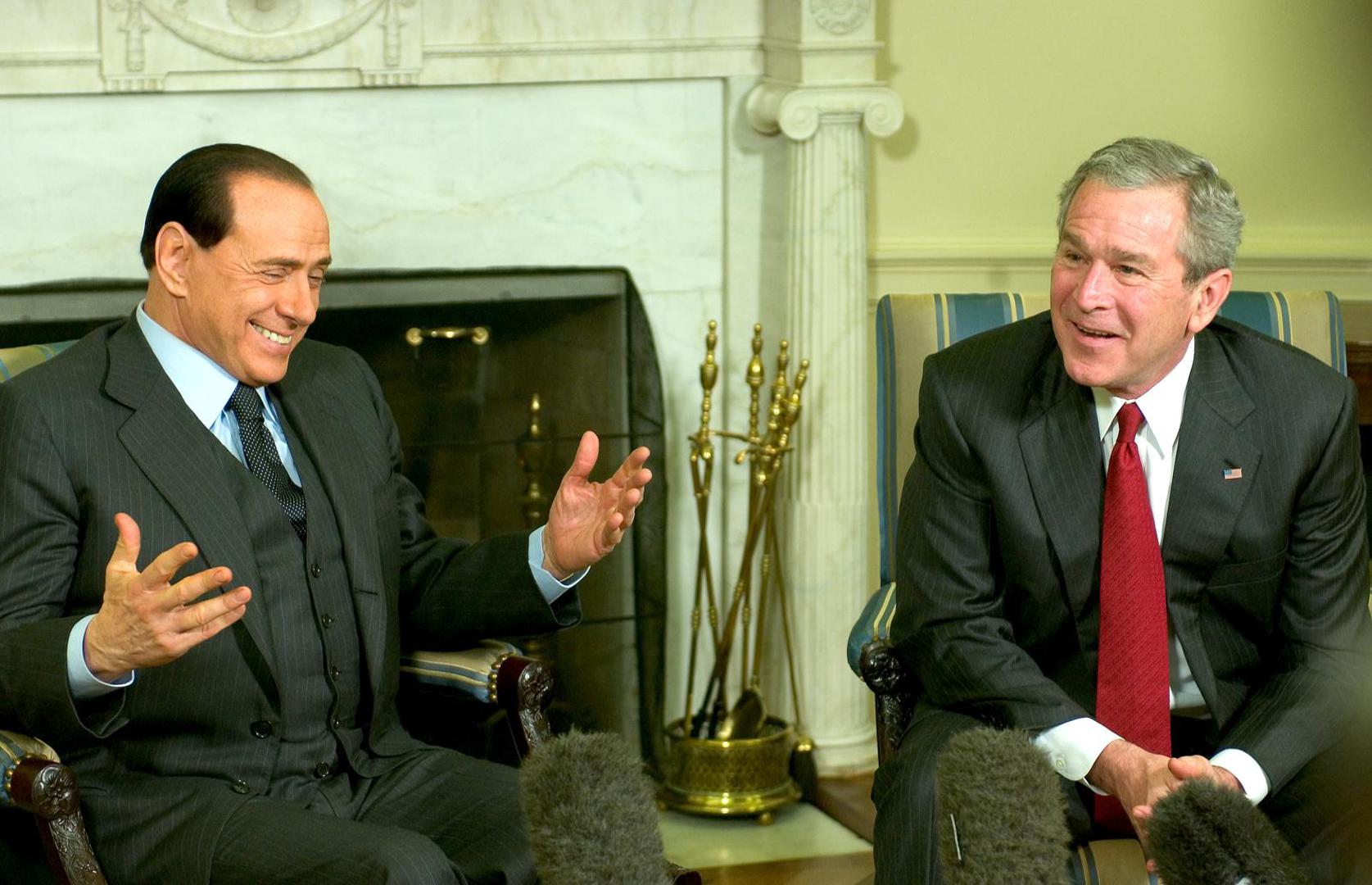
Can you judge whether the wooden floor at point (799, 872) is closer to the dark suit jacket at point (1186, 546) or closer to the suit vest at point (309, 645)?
the dark suit jacket at point (1186, 546)

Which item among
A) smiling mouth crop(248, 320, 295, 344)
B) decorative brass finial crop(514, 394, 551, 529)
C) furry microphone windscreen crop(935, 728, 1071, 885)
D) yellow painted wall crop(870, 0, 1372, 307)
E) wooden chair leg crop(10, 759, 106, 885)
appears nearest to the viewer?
furry microphone windscreen crop(935, 728, 1071, 885)

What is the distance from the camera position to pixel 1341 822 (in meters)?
1.59

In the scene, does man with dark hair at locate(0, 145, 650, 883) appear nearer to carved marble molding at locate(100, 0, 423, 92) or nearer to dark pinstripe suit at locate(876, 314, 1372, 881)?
dark pinstripe suit at locate(876, 314, 1372, 881)

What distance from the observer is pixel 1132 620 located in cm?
187

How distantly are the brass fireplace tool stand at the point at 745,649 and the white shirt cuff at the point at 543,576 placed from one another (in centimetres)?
110

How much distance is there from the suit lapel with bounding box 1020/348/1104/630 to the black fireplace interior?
1436 mm

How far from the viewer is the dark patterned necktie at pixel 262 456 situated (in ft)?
6.20

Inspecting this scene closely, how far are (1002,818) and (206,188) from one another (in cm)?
168

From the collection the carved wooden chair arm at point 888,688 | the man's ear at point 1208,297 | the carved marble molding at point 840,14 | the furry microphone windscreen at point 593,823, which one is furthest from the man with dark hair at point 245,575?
the carved marble molding at point 840,14

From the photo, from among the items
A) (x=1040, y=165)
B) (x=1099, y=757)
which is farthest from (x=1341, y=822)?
(x=1040, y=165)

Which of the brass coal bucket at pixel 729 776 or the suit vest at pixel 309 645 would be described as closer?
the suit vest at pixel 309 645

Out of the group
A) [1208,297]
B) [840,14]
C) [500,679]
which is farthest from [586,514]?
[840,14]

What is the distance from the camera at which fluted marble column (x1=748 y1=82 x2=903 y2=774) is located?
317 centimetres

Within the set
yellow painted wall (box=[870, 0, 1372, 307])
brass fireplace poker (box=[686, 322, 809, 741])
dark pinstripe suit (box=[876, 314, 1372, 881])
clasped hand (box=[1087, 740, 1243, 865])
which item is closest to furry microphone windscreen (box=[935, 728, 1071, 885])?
clasped hand (box=[1087, 740, 1243, 865])
